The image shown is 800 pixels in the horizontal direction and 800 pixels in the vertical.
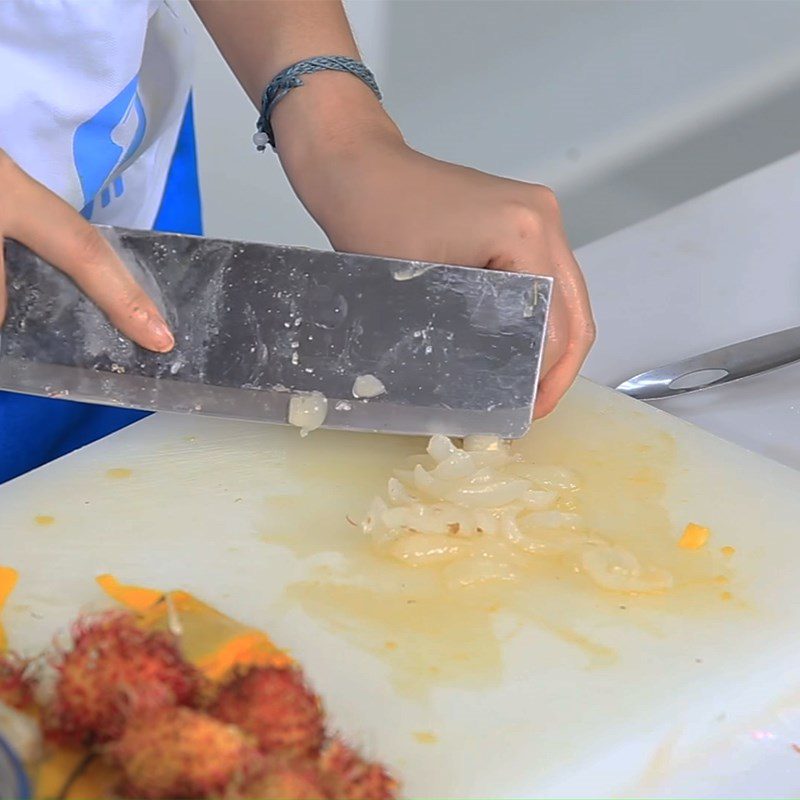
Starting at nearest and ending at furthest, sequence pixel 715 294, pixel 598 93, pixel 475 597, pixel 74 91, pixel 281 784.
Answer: pixel 281 784
pixel 475 597
pixel 74 91
pixel 715 294
pixel 598 93

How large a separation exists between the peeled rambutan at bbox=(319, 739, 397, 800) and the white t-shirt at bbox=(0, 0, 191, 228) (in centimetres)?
59

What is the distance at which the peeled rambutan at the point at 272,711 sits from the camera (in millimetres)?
488

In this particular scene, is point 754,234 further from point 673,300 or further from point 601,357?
point 601,357

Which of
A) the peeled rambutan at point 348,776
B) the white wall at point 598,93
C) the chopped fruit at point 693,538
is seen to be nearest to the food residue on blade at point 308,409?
the chopped fruit at point 693,538

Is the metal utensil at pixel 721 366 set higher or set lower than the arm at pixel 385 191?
lower

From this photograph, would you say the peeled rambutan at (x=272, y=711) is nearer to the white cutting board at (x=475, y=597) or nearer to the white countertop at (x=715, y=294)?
the white cutting board at (x=475, y=597)

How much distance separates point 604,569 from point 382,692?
6.4 inches

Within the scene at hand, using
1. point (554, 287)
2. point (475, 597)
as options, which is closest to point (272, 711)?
point (475, 597)

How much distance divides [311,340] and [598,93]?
1777 millimetres

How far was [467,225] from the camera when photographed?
2.79 ft

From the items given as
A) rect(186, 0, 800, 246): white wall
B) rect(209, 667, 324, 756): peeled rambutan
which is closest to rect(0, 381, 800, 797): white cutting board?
rect(209, 667, 324, 756): peeled rambutan

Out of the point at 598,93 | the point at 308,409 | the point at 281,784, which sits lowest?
the point at 281,784

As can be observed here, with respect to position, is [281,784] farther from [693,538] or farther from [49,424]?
[49,424]

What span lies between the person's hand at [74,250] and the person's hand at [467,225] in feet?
0.59
